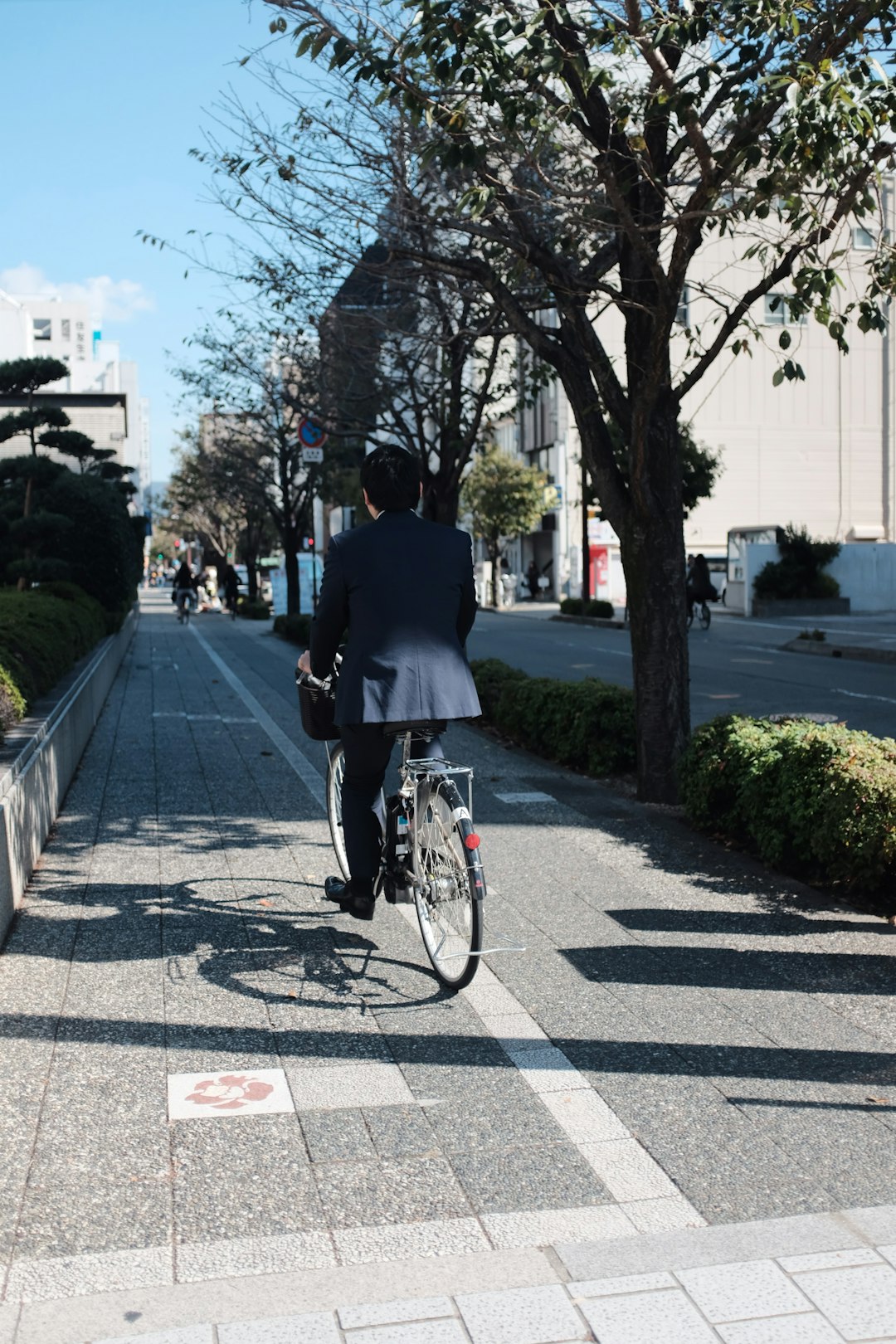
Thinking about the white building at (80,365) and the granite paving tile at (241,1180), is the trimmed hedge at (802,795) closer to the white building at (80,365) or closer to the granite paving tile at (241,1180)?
the granite paving tile at (241,1180)

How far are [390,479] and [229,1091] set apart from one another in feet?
7.28

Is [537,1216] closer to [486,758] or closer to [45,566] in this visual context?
[486,758]

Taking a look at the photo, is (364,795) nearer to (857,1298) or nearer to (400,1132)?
(400,1132)

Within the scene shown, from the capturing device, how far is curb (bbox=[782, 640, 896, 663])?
23.4 metres

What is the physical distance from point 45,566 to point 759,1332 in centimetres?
1500

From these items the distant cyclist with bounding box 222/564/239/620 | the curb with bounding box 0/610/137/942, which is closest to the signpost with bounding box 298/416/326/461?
the curb with bounding box 0/610/137/942

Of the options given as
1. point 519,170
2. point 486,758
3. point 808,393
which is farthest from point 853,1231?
point 808,393

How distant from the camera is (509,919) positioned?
19.7 feet

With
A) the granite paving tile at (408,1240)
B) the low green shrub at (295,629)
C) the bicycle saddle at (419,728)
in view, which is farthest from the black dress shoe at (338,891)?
the low green shrub at (295,629)

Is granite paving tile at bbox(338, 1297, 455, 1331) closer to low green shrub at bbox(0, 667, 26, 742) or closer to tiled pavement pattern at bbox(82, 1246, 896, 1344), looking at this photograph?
tiled pavement pattern at bbox(82, 1246, 896, 1344)

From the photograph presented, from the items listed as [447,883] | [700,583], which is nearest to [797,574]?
[700,583]

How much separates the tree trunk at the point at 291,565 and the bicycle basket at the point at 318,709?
2817 centimetres

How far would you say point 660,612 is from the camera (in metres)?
8.68

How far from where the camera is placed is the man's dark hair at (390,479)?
5.14 metres
